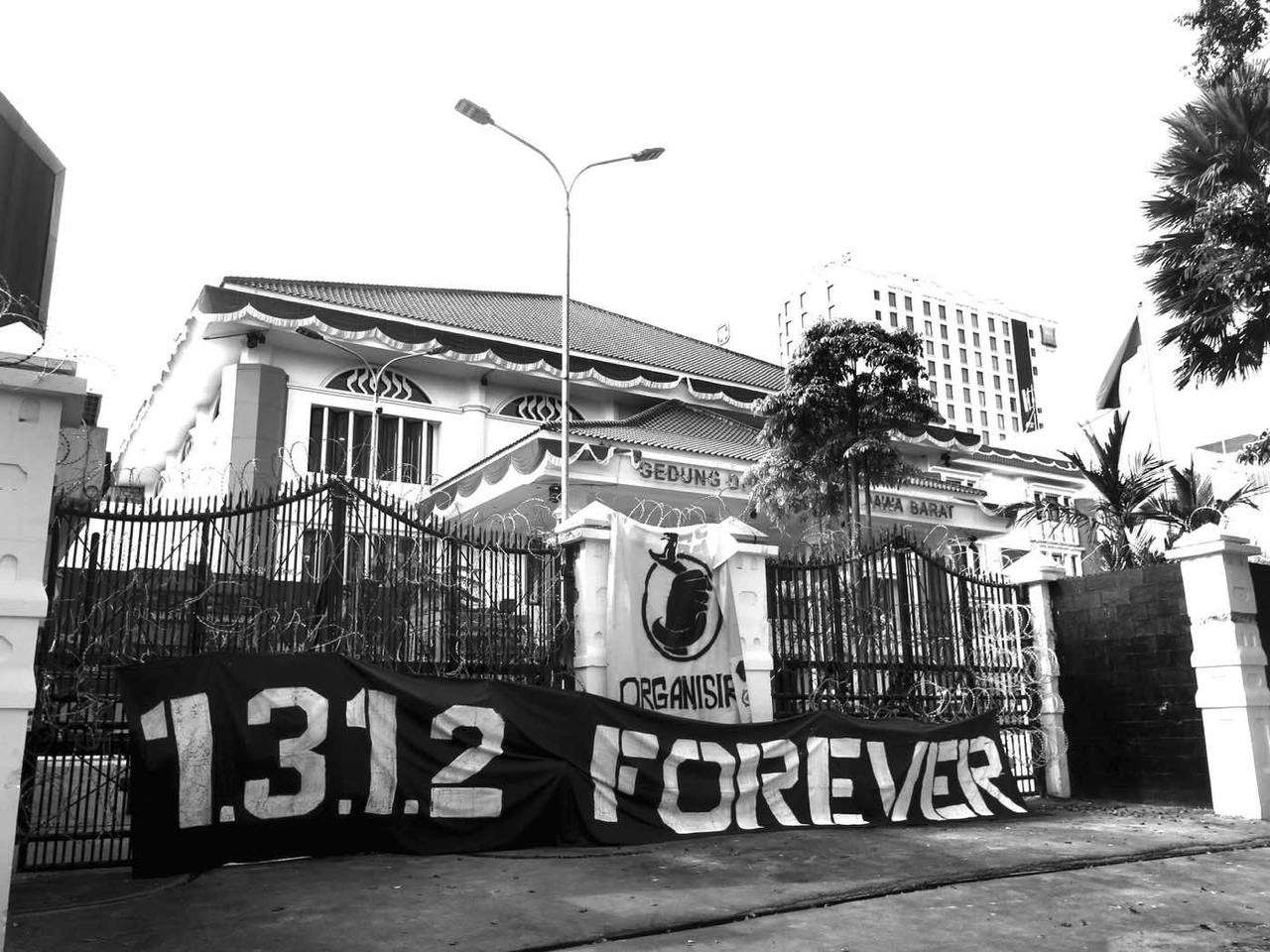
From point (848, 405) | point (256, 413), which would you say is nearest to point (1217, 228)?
point (848, 405)

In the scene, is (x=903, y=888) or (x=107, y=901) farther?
(x=903, y=888)

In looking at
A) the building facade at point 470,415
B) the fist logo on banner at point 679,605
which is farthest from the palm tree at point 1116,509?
the fist logo on banner at point 679,605

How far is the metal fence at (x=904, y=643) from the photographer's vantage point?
10062 millimetres

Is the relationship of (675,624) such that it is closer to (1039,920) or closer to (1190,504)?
(1039,920)

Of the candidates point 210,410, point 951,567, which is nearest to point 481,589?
point 951,567

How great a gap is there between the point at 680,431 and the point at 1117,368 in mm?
12247

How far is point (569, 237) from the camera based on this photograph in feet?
52.7

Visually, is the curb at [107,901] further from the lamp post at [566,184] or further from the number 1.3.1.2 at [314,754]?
the lamp post at [566,184]

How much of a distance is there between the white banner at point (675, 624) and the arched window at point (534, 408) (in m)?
17.5

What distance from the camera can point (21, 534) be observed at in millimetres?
5039

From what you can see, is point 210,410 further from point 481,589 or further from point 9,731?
point 9,731

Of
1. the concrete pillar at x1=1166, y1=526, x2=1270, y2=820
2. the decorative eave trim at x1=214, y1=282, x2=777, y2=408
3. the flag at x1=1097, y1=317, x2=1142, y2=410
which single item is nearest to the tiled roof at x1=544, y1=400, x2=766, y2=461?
the decorative eave trim at x1=214, y1=282, x2=777, y2=408

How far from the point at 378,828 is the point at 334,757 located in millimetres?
609

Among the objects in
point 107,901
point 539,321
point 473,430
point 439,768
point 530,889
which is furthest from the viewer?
point 539,321
